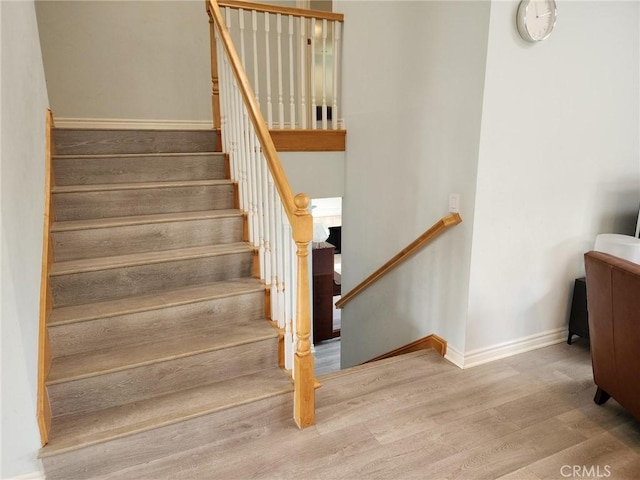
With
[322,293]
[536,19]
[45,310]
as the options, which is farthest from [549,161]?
[322,293]

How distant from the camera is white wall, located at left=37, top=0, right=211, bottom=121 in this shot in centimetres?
390

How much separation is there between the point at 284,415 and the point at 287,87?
144 inches

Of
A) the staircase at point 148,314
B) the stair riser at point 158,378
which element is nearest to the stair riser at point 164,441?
the staircase at point 148,314

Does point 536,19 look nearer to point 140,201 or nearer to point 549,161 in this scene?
point 549,161

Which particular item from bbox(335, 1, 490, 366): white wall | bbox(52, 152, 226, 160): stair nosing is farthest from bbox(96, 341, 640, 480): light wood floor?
bbox(52, 152, 226, 160): stair nosing

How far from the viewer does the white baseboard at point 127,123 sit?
4.02 metres

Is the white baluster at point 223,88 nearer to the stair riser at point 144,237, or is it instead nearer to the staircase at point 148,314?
the staircase at point 148,314

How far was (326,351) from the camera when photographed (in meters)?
5.97

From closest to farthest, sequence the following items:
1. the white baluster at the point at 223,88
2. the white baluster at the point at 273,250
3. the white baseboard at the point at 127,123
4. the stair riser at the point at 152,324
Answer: the stair riser at the point at 152,324 < the white baluster at the point at 273,250 < the white baluster at the point at 223,88 < the white baseboard at the point at 127,123

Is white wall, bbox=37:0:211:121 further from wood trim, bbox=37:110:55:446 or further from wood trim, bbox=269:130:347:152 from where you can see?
wood trim, bbox=37:110:55:446

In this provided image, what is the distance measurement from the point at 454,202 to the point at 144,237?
1895 millimetres

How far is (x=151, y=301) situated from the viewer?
2.28 meters

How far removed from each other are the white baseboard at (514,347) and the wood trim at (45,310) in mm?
2209
